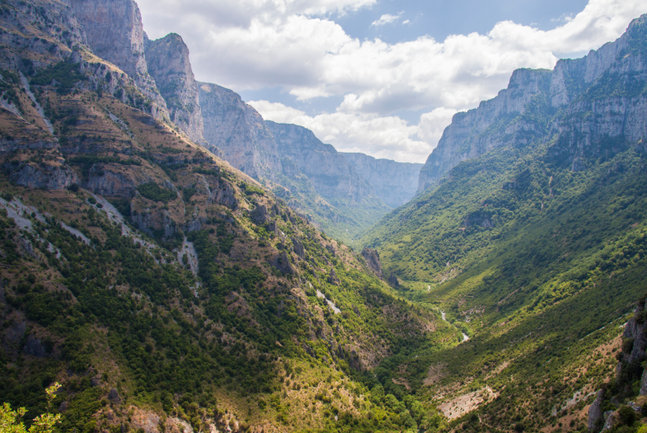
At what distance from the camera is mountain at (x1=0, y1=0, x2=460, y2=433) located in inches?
2936

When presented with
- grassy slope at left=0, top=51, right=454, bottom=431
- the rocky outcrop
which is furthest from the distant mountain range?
grassy slope at left=0, top=51, right=454, bottom=431

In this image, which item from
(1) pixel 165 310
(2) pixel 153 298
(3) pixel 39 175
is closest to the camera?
(1) pixel 165 310

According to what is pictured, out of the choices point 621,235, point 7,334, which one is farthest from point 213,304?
point 621,235

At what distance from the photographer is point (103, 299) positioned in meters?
91.4

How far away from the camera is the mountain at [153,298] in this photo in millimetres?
74562

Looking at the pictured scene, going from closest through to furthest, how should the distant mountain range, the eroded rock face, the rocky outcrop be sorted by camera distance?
the rocky outcrop → the distant mountain range → the eroded rock face

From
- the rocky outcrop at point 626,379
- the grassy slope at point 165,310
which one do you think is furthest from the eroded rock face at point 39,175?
the rocky outcrop at point 626,379

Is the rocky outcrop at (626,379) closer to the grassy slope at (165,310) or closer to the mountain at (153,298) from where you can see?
the mountain at (153,298)

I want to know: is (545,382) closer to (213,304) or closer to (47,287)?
(213,304)

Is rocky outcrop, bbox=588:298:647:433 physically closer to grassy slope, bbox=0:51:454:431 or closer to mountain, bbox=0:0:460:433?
mountain, bbox=0:0:460:433

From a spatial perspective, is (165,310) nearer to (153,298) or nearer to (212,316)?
(153,298)

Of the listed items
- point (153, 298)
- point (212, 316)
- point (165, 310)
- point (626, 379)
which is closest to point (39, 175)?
point (153, 298)

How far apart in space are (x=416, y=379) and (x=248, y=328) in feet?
211

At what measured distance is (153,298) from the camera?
10462 centimetres
